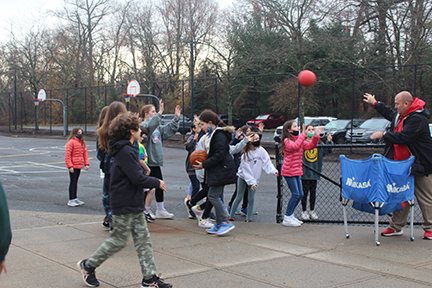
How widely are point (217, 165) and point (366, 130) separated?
18.2m

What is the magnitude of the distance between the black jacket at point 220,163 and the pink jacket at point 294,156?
113 centimetres

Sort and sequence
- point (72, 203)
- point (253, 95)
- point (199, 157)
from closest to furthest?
point (199, 157) < point (72, 203) < point (253, 95)

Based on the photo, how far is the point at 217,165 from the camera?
6051 millimetres

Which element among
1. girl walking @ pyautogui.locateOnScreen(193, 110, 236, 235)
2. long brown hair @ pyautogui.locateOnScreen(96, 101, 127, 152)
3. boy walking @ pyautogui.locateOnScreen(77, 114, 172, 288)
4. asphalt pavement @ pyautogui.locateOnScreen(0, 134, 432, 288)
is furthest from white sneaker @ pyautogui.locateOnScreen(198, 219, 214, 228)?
boy walking @ pyautogui.locateOnScreen(77, 114, 172, 288)

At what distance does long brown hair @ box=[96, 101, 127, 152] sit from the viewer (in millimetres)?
5574

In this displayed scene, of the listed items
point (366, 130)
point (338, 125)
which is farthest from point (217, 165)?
point (338, 125)

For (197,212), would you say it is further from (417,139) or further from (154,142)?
(417,139)

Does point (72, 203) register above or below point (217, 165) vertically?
below

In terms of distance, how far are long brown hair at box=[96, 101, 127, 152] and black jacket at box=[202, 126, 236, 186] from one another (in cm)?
136

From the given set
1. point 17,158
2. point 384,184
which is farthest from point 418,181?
point 17,158

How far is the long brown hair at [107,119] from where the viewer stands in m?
5.57

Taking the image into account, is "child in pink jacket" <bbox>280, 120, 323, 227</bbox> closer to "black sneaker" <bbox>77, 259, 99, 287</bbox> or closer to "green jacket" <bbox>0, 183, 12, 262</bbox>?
"black sneaker" <bbox>77, 259, 99, 287</bbox>

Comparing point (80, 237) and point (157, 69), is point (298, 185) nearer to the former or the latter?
point (80, 237)

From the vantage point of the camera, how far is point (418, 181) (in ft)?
18.9
